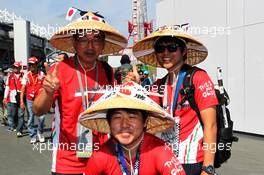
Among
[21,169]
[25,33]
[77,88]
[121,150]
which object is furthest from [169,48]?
[25,33]

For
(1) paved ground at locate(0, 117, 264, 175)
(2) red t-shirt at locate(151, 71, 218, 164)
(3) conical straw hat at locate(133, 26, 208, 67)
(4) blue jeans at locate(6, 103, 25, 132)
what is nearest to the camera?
(2) red t-shirt at locate(151, 71, 218, 164)

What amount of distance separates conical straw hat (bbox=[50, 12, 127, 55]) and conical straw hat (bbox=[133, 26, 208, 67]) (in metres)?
0.15

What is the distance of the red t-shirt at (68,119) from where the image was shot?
2.82 meters

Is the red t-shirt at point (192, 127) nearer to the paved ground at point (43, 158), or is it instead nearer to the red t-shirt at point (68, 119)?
the red t-shirt at point (68, 119)

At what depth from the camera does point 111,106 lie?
7.23 ft

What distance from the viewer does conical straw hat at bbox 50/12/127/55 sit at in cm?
284

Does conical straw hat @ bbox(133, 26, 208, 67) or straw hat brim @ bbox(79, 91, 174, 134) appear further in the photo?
conical straw hat @ bbox(133, 26, 208, 67)

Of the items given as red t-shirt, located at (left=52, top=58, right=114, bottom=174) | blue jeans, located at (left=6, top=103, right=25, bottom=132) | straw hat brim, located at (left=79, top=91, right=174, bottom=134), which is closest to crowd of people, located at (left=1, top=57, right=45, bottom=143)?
blue jeans, located at (left=6, top=103, right=25, bottom=132)

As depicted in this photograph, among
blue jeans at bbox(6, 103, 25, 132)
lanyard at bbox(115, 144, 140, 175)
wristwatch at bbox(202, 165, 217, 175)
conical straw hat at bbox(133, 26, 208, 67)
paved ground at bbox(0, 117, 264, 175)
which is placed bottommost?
paved ground at bbox(0, 117, 264, 175)

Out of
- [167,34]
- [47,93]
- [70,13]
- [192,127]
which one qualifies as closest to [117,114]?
[47,93]

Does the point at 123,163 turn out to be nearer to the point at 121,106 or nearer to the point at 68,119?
the point at 121,106

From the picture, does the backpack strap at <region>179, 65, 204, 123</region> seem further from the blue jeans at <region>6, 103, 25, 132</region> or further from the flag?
the blue jeans at <region>6, 103, 25, 132</region>

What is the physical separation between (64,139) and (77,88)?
1.19 feet

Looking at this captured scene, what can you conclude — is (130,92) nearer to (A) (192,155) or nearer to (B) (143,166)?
(B) (143,166)
